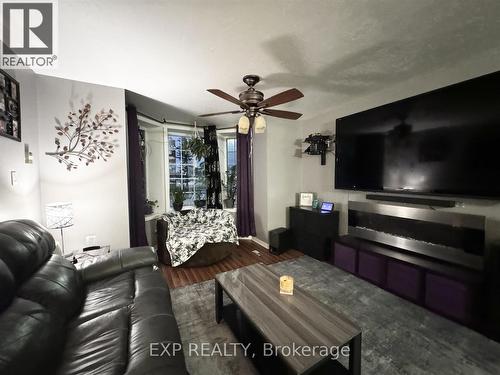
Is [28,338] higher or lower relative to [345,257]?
higher

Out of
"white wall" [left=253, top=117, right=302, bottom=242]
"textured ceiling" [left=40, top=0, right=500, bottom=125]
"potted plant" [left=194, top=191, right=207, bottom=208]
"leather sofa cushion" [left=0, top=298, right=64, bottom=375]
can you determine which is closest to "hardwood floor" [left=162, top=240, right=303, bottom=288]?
"white wall" [left=253, top=117, right=302, bottom=242]

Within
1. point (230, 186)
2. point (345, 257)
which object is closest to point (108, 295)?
point (345, 257)

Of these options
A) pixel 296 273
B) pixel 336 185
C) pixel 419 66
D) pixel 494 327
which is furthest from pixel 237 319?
pixel 419 66

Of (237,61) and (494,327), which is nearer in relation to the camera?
(494,327)

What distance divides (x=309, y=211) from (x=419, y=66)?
218cm

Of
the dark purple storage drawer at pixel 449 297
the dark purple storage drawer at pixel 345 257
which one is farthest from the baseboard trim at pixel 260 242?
the dark purple storage drawer at pixel 449 297

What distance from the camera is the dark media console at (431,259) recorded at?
1661mm

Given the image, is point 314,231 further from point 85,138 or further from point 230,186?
point 85,138

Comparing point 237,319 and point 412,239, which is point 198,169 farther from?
point 412,239

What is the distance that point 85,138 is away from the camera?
2342 mm

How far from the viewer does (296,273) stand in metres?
2.74

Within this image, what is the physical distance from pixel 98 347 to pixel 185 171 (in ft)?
10.8

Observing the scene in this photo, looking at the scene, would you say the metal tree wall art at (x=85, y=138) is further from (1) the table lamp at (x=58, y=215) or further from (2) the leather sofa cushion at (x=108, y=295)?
(2) the leather sofa cushion at (x=108, y=295)

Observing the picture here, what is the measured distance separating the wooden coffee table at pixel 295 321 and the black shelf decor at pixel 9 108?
2.15m
